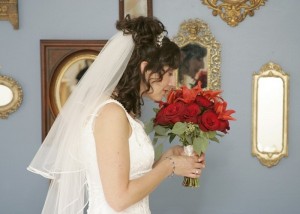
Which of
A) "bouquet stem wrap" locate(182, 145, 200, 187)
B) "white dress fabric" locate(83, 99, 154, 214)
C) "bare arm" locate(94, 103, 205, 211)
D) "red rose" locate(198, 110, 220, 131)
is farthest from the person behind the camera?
"bouquet stem wrap" locate(182, 145, 200, 187)

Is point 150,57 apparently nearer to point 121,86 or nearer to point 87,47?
point 121,86

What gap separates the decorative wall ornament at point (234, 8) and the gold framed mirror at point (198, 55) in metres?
0.12

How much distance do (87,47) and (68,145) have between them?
1.08 m

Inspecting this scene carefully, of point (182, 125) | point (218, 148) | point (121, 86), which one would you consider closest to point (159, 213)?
point (218, 148)

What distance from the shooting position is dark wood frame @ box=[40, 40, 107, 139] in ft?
7.70

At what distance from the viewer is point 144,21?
4.52 ft

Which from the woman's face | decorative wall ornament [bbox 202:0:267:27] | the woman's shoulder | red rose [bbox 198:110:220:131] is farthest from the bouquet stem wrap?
decorative wall ornament [bbox 202:0:267:27]

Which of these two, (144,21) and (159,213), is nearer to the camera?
(144,21)

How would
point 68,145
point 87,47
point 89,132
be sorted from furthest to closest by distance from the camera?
point 87,47
point 68,145
point 89,132

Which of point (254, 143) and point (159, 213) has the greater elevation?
point (254, 143)

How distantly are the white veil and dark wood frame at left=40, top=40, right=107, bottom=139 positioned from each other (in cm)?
93

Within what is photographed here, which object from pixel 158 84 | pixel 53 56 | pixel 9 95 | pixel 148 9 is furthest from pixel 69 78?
pixel 158 84

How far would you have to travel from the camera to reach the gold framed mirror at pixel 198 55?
94.0 inches

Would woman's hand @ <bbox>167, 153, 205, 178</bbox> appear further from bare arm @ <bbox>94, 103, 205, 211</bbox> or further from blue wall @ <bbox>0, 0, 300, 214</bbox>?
blue wall @ <bbox>0, 0, 300, 214</bbox>
